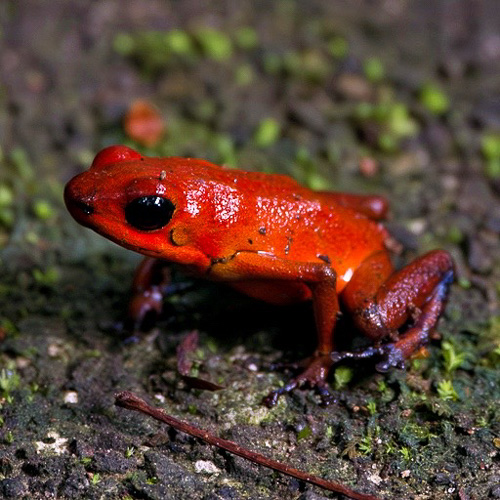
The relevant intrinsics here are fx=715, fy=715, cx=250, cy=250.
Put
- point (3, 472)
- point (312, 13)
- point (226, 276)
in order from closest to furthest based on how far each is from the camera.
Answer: point (3, 472)
point (226, 276)
point (312, 13)

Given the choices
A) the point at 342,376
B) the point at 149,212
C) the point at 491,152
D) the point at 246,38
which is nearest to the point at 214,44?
the point at 246,38

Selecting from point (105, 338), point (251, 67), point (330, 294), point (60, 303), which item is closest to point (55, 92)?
point (251, 67)

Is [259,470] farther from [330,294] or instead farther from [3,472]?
[3,472]

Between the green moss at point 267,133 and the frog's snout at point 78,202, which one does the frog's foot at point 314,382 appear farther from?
the green moss at point 267,133

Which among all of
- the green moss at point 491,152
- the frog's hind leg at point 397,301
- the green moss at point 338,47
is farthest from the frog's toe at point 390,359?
the green moss at point 338,47

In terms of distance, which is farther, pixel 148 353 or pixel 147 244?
pixel 148 353

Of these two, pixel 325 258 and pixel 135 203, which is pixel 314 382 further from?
pixel 135 203

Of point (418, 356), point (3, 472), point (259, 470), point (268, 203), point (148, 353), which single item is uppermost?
point (268, 203)

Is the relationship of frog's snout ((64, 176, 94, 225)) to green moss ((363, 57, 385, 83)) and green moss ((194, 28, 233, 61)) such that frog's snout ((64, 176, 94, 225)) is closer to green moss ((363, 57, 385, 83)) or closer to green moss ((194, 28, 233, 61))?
green moss ((194, 28, 233, 61))
